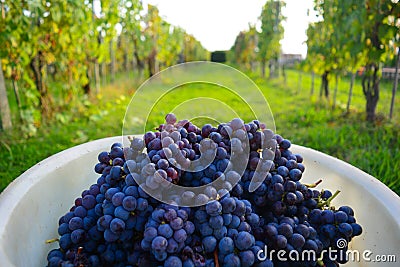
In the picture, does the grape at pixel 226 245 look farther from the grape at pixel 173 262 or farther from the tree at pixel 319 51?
the tree at pixel 319 51

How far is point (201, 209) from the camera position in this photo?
937 mm

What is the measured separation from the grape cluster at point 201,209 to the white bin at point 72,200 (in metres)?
0.10

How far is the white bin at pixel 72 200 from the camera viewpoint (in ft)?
3.34

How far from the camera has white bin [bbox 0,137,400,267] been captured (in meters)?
1.02

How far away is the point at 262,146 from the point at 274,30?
1116 centimetres

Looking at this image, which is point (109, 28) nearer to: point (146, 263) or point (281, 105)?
point (281, 105)

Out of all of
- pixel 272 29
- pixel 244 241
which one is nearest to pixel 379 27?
pixel 244 241

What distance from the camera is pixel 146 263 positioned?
91 cm

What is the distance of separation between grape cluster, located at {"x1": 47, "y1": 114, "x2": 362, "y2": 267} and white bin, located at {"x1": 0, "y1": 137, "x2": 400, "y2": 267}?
0.10m

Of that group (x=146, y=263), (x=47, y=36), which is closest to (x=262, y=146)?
(x=146, y=263)

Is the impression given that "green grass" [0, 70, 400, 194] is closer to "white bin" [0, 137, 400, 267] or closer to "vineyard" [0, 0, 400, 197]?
"vineyard" [0, 0, 400, 197]

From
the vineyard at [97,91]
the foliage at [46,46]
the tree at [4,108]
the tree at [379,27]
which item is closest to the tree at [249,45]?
the vineyard at [97,91]

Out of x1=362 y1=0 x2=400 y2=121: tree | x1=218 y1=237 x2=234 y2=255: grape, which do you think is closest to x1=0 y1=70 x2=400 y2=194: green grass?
x1=218 y1=237 x2=234 y2=255: grape

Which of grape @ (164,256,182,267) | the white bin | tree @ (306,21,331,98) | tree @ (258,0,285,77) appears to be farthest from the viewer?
tree @ (258,0,285,77)
